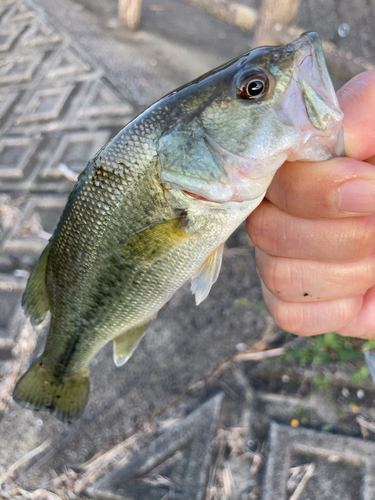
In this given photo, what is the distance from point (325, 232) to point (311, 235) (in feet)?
0.15

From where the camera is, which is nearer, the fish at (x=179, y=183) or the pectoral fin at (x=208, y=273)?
the fish at (x=179, y=183)

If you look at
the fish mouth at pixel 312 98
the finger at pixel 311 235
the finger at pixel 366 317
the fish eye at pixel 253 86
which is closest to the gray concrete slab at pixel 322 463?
the finger at pixel 366 317

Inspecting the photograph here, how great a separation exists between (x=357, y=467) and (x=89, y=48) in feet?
15.5

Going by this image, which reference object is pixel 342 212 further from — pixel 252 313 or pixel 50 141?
pixel 50 141

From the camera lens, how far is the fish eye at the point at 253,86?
102cm

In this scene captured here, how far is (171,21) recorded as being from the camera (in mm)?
5211

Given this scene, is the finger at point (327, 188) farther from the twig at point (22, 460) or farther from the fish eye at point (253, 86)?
the twig at point (22, 460)

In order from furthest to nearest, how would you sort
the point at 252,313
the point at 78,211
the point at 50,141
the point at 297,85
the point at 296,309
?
the point at 50,141, the point at 252,313, the point at 296,309, the point at 78,211, the point at 297,85

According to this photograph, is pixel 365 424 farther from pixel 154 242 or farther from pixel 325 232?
pixel 154 242

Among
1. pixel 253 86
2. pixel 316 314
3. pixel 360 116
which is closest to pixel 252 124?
pixel 253 86

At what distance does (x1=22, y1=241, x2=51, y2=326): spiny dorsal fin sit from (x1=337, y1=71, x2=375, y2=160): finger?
1160 mm

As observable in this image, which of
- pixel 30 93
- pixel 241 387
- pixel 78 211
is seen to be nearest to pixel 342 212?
pixel 78 211

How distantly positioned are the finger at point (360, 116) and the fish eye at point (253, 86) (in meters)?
0.28

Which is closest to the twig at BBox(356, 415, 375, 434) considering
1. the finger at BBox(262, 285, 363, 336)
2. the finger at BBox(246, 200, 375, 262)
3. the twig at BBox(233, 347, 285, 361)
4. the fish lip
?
the twig at BBox(233, 347, 285, 361)
